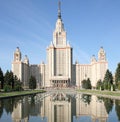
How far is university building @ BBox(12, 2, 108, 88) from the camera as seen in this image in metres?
160

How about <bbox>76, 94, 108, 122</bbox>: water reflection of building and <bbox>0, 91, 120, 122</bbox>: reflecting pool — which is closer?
<bbox>0, 91, 120, 122</bbox>: reflecting pool

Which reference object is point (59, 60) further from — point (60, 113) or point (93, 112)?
point (60, 113)

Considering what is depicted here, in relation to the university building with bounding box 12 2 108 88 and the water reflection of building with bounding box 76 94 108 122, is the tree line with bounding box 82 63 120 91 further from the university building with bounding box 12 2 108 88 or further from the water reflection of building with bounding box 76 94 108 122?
the university building with bounding box 12 2 108 88

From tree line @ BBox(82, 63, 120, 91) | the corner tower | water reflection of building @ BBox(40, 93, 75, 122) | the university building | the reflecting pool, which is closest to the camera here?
the reflecting pool

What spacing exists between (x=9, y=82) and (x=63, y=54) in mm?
92895

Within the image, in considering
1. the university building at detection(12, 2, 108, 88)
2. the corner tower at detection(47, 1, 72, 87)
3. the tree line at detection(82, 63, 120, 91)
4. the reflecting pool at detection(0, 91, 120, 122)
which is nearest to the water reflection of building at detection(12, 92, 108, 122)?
the reflecting pool at detection(0, 91, 120, 122)

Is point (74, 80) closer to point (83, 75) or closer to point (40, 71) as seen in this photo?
point (83, 75)

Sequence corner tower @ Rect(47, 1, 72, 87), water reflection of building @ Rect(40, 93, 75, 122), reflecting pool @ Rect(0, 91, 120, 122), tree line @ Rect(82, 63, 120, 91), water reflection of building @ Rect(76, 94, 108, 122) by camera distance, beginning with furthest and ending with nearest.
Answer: corner tower @ Rect(47, 1, 72, 87) < tree line @ Rect(82, 63, 120, 91) < water reflection of building @ Rect(76, 94, 108, 122) < water reflection of building @ Rect(40, 93, 75, 122) < reflecting pool @ Rect(0, 91, 120, 122)

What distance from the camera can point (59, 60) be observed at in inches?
6644

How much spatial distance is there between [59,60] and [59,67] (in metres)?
4.14

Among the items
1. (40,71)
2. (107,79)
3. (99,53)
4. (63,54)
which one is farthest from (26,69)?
(107,79)

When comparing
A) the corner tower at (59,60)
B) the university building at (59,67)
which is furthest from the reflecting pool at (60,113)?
the corner tower at (59,60)

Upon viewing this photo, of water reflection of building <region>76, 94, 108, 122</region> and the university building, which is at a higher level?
the university building

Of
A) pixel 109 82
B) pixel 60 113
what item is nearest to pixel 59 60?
pixel 109 82
